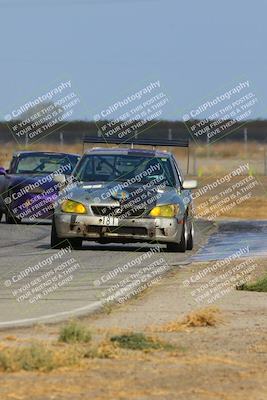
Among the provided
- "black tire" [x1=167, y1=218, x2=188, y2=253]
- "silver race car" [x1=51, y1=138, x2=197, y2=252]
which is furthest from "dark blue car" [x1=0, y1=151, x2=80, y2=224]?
"black tire" [x1=167, y1=218, x2=188, y2=253]

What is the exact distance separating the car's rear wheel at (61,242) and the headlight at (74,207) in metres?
0.41

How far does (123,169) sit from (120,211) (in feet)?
4.76

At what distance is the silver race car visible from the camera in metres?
20.4

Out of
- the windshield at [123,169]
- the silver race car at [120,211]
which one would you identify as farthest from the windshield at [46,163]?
the silver race car at [120,211]

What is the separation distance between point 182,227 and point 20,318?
346 inches

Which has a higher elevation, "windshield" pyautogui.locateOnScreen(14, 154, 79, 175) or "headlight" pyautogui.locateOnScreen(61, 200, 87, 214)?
"headlight" pyautogui.locateOnScreen(61, 200, 87, 214)

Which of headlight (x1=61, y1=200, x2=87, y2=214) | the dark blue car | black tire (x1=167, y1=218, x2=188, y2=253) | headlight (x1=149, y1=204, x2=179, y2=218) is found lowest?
the dark blue car

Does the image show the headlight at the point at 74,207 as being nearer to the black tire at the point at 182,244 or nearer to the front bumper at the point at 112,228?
the front bumper at the point at 112,228

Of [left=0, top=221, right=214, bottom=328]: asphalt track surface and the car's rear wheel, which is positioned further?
the car's rear wheel

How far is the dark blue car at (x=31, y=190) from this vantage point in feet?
91.7

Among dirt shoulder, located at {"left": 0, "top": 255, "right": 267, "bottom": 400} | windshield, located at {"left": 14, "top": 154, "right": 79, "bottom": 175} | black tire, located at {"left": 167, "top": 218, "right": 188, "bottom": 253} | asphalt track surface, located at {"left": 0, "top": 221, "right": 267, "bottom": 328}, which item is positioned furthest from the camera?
windshield, located at {"left": 14, "top": 154, "right": 79, "bottom": 175}

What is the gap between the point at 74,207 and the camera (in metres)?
20.5

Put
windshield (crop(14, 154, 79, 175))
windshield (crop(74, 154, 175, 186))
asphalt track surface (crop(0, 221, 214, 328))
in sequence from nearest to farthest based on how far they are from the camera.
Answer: asphalt track surface (crop(0, 221, 214, 328)), windshield (crop(74, 154, 175, 186)), windshield (crop(14, 154, 79, 175))

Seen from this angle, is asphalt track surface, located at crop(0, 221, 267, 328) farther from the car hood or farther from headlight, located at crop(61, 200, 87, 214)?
the car hood
